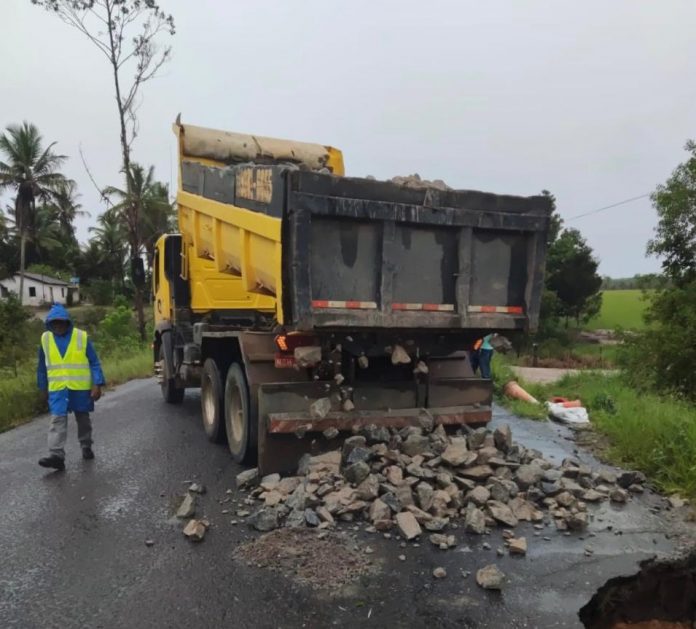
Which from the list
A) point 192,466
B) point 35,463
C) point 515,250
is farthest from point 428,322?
point 35,463

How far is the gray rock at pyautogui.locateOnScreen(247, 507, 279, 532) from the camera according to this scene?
4227 mm

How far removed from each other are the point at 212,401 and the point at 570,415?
172 inches

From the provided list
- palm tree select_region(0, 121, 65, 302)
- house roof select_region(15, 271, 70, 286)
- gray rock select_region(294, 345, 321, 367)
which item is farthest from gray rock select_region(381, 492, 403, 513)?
house roof select_region(15, 271, 70, 286)

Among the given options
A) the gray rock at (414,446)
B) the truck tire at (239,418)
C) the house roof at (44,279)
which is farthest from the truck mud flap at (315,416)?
the house roof at (44,279)

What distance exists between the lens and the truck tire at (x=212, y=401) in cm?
630

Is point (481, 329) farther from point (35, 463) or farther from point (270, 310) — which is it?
point (35, 463)

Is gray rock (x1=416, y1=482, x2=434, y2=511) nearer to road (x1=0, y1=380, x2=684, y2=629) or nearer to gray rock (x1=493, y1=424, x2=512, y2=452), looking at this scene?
road (x1=0, y1=380, x2=684, y2=629)

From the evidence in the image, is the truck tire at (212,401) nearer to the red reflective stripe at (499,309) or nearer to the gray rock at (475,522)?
the red reflective stripe at (499,309)

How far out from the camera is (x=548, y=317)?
3747cm

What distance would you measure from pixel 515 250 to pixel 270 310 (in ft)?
7.57

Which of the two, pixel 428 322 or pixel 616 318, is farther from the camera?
pixel 616 318

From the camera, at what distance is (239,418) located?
5.79m

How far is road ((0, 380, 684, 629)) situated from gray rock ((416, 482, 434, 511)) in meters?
0.30

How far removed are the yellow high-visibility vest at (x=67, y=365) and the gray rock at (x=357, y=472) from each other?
2990 mm
